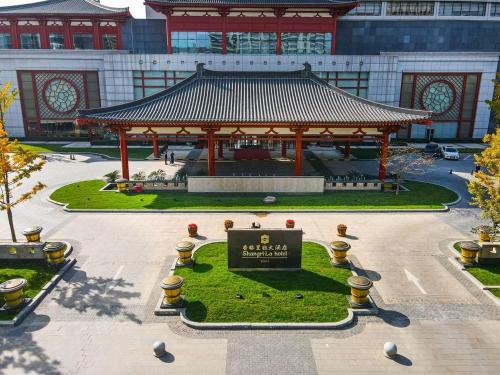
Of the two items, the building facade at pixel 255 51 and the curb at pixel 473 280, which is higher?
the building facade at pixel 255 51

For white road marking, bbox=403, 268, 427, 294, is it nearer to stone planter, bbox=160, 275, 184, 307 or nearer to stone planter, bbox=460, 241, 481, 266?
stone planter, bbox=460, 241, 481, 266

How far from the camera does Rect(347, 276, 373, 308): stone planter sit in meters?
14.0

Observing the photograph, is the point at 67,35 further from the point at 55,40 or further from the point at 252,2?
the point at 252,2

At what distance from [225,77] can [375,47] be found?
30716 mm

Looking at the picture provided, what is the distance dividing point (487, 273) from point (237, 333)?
465 inches

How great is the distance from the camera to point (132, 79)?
4969 centimetres

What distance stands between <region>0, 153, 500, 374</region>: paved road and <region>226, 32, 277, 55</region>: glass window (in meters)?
35.0

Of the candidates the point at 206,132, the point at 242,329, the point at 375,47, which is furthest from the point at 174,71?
the point at 242,329

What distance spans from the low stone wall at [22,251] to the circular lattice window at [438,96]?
50873 mm

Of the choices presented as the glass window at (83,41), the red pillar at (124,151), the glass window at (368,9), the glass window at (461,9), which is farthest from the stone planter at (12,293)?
the glass window at (461,9)

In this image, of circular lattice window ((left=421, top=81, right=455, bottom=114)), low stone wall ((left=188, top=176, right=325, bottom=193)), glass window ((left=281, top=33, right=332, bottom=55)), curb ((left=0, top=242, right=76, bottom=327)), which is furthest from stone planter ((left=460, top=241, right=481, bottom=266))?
circular lattice window ((left=421, top=81, right=455, bottom=114))

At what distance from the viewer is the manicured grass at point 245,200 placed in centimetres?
2584

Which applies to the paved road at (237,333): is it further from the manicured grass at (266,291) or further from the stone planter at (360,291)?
the manicured grass at (266,291)

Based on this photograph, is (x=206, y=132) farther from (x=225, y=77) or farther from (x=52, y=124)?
(x=52, y=124)
